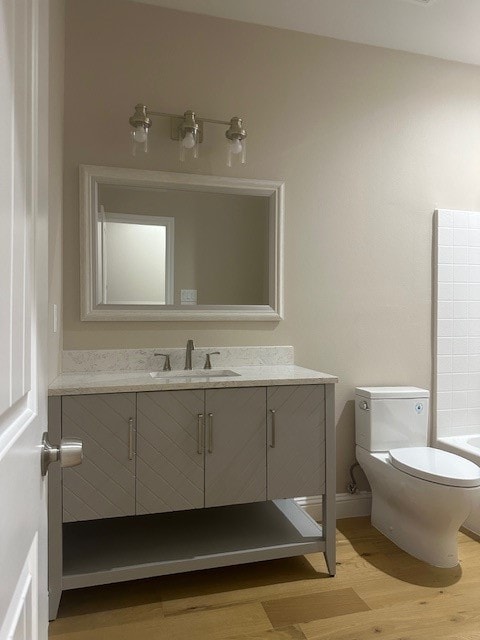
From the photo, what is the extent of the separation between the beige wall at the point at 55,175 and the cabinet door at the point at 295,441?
1.00 metres

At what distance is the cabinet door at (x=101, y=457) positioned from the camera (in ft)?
6.07

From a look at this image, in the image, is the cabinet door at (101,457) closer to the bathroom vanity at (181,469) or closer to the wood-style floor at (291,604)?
the bathroom vanity at (181,469)

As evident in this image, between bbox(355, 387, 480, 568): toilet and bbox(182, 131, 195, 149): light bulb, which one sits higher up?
bbox(182, 131, 195, 149): light bulb

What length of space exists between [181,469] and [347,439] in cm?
120

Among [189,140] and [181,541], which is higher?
[189,140]

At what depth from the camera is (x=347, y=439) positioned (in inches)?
109

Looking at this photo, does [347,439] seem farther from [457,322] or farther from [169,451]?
[169,451]

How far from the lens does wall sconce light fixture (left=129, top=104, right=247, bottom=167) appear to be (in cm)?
229

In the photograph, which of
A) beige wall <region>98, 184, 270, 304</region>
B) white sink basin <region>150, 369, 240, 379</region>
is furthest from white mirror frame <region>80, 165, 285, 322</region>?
white sink basin <region>150, 369, 240, 379</region>

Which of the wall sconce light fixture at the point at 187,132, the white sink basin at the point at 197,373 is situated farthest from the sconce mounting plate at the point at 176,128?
the white sink basin at the point at 197,373

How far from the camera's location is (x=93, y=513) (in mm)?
1873

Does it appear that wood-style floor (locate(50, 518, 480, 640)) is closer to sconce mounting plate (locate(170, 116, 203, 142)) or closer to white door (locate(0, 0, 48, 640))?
white door (locate(0, 0, 48, 640))

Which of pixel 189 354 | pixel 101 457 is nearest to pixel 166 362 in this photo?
pixel 189 354

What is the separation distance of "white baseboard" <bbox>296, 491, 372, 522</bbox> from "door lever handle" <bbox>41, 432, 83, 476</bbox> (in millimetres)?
2161
